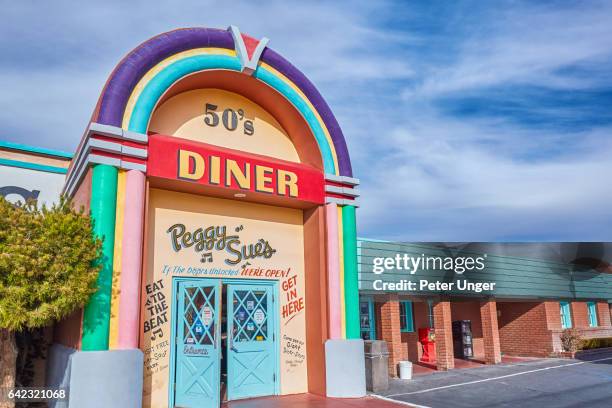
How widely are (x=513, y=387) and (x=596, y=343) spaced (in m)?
11.8

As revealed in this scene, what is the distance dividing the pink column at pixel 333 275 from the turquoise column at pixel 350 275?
26 cm

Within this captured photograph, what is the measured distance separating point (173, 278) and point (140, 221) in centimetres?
184

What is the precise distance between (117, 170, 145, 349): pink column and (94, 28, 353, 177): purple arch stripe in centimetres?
Answer: 131

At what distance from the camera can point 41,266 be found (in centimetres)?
789

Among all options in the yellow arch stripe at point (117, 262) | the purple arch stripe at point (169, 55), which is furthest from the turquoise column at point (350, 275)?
the yellow arch stripe at point (117, 262)

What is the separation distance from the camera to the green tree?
25.3 ft

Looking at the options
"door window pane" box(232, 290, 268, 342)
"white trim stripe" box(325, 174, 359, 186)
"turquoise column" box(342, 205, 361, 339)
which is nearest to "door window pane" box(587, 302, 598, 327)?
"turquoise column" box(342, 205, 361, 339)

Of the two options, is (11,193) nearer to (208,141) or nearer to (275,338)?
(208,141)

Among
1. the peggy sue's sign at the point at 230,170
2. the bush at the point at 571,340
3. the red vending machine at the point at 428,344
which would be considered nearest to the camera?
Answer: the peggy sue's sign at the point at 230,170

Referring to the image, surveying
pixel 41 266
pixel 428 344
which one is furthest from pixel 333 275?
pixel 428 344

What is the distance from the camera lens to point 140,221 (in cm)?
941

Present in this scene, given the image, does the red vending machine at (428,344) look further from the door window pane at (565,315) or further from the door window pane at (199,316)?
the door window pane at (199,316)

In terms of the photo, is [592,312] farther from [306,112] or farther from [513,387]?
[306,112]

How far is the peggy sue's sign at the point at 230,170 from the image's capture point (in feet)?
33.3
